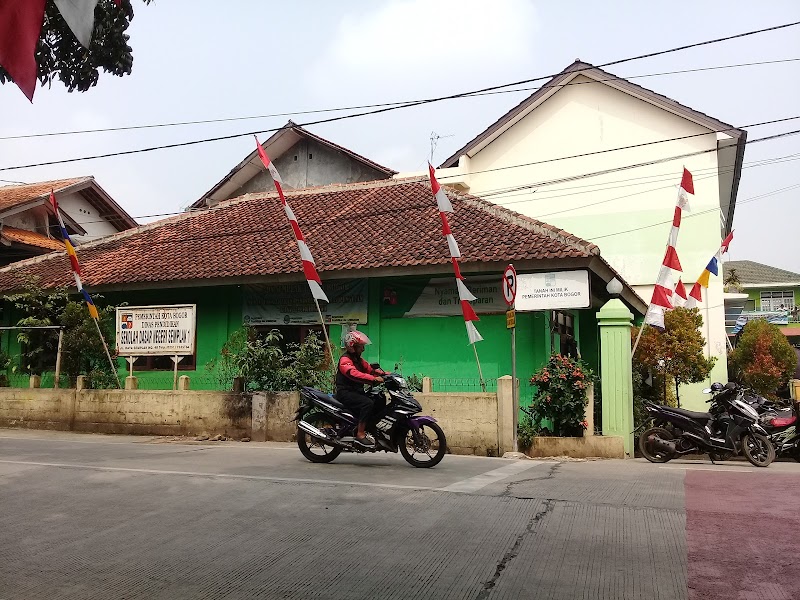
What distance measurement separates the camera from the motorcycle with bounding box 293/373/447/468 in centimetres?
887

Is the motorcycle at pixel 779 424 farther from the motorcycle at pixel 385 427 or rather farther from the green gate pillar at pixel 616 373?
the motorcycle at pixel 385 427

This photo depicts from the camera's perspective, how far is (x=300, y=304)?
15844 mm

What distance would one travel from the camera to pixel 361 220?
1722cm

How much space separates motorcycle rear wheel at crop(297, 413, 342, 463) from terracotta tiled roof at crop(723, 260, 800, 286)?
37.8 m

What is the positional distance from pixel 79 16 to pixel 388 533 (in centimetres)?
401

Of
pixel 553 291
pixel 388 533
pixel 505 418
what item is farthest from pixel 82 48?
pixel 553 291

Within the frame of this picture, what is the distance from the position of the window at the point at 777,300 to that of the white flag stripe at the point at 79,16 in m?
45.0

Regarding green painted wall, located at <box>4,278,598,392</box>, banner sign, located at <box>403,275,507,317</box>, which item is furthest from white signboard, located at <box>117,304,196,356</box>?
banner sign, located at <box>403,275,507,317</box>

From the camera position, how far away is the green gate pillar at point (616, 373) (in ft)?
37.7

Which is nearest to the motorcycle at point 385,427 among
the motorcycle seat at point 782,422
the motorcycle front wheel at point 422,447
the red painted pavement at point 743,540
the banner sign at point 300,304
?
the motorcycle front wheel at point 422,447

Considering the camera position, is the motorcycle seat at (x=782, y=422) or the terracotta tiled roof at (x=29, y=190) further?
the terracotta tiled roof at (x=29, y=190)

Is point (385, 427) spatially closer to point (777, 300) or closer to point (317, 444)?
point (317, 444)

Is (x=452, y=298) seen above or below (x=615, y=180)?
below

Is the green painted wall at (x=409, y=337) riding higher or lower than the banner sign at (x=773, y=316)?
lower
